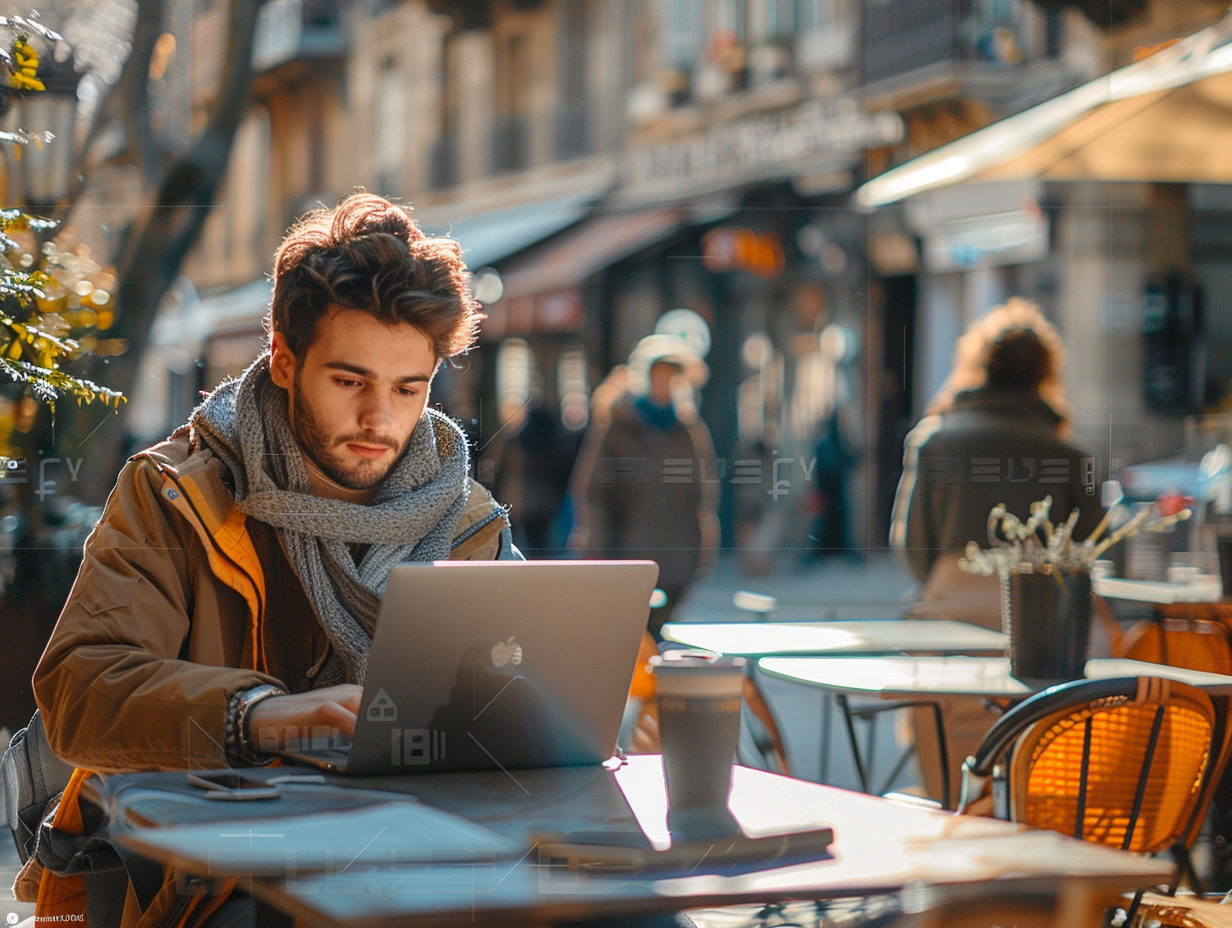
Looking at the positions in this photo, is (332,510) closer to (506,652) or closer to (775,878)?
(506,652)

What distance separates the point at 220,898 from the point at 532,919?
0.66 metres

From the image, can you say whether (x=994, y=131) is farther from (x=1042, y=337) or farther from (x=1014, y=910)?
→ (x=1014, y=910)

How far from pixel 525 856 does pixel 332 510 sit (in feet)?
3.13

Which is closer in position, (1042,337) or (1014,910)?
(1014,910)

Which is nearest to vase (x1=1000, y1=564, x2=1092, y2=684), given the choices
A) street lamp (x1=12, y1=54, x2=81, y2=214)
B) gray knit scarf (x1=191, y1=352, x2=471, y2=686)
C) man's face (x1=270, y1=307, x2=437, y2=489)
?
gray knit scarf (x1=191, y1=352, x2=471, y2=686)

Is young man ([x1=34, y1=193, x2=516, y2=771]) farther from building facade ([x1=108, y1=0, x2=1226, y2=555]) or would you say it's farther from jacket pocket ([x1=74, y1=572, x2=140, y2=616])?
building facade ([x1=108, y1=0, x2=1226, y2=555])

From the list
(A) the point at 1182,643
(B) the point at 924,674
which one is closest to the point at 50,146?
(B) the point at 924,674

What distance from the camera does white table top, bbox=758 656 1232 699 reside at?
271 centimetres

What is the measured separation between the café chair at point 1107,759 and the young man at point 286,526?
2.86ft

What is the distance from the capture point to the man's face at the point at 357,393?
7.29 ft

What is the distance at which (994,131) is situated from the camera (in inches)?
169

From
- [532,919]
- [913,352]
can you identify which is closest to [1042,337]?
[913,352]

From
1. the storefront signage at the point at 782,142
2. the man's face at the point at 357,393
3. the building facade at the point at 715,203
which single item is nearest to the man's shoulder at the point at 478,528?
the man's face at the point at 357,393

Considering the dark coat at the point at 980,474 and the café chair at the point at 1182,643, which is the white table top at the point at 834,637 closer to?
the dark coat at the point at 980,474
